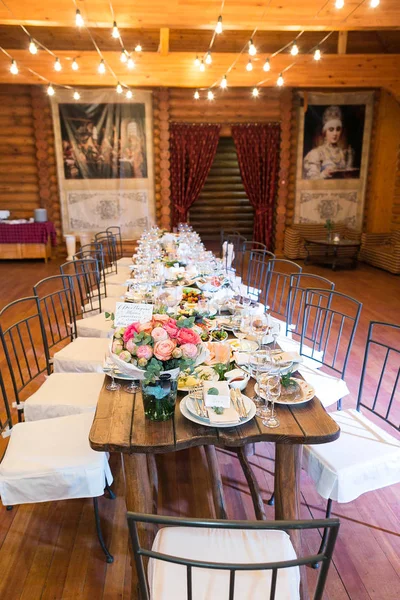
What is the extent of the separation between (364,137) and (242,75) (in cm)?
300

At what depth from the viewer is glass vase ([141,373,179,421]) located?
164 centimetres

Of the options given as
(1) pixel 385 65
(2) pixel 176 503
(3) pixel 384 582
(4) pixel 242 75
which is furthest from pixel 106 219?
(3) pixel 384 582

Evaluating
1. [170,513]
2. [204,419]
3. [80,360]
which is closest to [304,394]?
[204,419]

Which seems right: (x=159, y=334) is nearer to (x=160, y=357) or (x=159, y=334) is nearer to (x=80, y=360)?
(x=160, y=357)

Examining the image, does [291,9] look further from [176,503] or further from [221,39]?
[176,503]

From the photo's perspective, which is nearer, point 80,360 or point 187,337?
point 187,337

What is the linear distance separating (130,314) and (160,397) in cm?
67

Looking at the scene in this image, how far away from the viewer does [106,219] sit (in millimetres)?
9242

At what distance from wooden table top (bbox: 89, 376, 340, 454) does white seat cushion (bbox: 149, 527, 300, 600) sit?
30 centimetres

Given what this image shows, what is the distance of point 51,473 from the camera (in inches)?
73.9

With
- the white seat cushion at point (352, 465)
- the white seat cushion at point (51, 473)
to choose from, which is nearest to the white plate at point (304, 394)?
the white seat cushion at point (352, 465)

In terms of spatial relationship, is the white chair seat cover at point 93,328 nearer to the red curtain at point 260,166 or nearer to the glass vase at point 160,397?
the glass vase at point 160,397

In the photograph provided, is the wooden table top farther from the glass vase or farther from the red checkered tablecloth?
the red checkered tablecloth

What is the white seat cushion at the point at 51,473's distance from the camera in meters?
1.88
